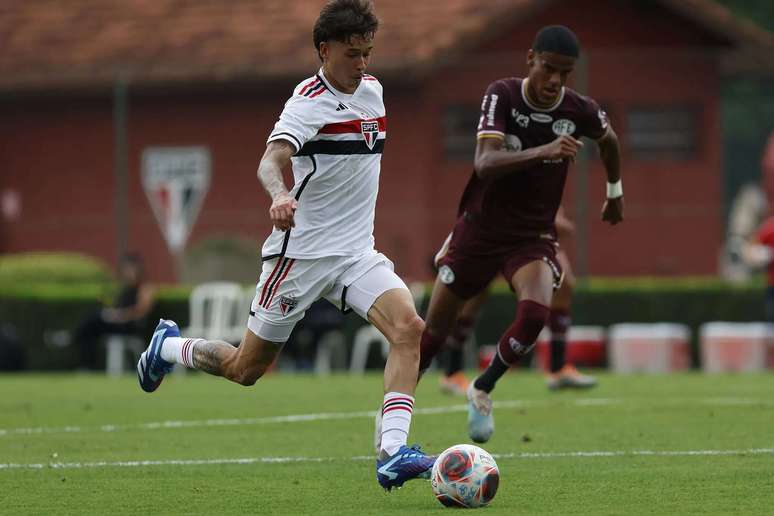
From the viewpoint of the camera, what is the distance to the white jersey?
8.84 meters

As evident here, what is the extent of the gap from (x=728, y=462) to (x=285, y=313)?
240cm

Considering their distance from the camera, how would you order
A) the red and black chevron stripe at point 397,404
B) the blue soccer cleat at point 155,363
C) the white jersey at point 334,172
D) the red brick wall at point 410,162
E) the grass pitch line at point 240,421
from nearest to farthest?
the red and black chevron stripe at point 397,404 < the white jersey at point 334,172 < the blue soccer cleat at point 155,363 < the grass pitch line at point 240,421 < the red brick wall at point 410,162

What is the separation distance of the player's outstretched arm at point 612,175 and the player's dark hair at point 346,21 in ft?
9.28

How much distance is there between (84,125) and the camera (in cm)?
3022

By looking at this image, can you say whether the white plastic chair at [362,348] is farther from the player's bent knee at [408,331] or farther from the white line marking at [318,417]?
the player's bent knee at [408,331]

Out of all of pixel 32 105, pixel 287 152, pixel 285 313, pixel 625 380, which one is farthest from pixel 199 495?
pixel 32 105

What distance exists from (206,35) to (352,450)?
21.9 metres

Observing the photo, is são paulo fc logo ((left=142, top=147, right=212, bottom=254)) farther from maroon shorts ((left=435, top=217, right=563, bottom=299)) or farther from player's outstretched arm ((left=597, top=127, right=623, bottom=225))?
player's outstretched arm ((left=597, top=127, right=623, bottom=225))

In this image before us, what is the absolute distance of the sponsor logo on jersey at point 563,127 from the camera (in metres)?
11.3

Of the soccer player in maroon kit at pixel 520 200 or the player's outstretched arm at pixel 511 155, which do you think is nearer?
the player's outstretched arm at pixel 511 155

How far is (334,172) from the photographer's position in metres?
8.88

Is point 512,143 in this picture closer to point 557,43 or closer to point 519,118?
point 519,118

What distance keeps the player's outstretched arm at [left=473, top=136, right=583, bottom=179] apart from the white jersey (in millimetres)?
1455

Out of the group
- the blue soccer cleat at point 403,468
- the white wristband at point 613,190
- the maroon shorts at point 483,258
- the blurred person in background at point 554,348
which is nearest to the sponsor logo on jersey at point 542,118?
the white wristband at point 613,190
